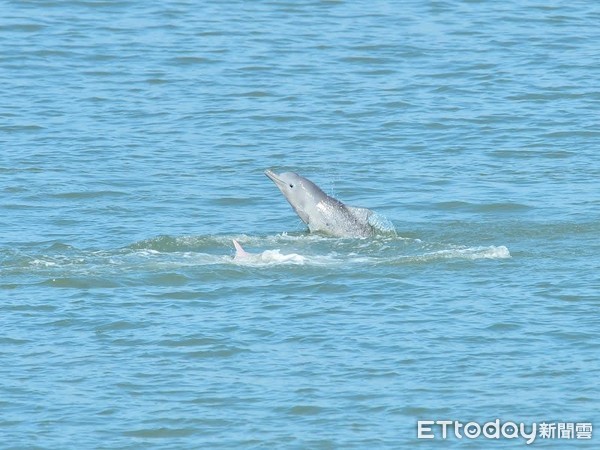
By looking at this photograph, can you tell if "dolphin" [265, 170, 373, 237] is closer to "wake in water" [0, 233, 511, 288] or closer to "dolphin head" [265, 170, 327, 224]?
"dolphin head" [265, 170, 327, 224]

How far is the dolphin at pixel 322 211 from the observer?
881 inches

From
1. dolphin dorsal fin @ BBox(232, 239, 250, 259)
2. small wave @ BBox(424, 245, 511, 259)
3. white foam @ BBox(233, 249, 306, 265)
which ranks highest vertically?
dolphin dorsal fin @ BBox(232, 239, 250, 259)

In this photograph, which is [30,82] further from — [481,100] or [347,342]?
[347,342]

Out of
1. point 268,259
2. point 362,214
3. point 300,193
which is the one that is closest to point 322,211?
point 300,193

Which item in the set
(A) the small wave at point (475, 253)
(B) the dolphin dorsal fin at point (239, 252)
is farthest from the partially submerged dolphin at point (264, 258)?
(A) the small wave at point (475, 253)

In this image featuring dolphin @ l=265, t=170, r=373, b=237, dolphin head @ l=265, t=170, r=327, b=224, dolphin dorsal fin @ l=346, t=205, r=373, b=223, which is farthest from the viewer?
dolphin head @ l=265, t=170, r=327, b=224

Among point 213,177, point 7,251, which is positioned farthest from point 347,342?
point 213,177

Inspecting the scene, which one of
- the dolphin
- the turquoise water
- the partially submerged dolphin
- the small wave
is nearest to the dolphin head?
the dolphin

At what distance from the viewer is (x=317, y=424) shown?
15.9 meters

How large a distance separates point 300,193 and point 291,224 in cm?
99

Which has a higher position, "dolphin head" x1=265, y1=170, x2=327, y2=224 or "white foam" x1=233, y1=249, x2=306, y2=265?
"dolphin head" x1=265, y1=170, x2=327, y2=224

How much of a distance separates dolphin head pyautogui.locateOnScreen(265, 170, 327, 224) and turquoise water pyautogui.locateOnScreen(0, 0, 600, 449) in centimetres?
43

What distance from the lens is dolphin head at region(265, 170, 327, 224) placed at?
A: 22875 millimetres

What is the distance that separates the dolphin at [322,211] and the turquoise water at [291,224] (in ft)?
1.15
